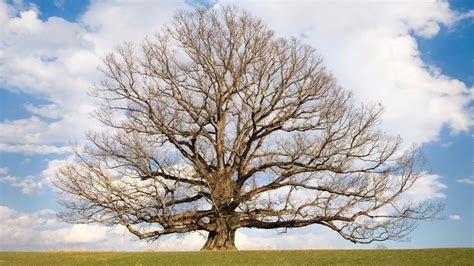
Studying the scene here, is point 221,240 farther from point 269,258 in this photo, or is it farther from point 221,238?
point 269,258

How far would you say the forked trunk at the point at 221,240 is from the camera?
25620mm

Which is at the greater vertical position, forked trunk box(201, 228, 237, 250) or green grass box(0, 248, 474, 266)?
forked trunk box(201, 228, 237, 250)

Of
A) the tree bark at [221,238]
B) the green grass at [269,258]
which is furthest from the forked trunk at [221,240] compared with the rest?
the green grass at [269,258]

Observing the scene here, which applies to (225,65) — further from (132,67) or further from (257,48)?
(132,67)

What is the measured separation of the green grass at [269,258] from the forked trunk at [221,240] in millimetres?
5994

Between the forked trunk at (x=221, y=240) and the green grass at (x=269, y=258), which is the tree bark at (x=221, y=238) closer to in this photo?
the forked trunk at (x=221, y=240)

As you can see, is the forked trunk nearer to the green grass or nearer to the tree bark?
the tree bark

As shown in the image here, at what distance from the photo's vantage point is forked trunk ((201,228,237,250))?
1009 inches

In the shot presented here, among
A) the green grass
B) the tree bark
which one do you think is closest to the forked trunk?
the tree bark

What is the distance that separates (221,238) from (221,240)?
0.09 m

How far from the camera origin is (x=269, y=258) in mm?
17906

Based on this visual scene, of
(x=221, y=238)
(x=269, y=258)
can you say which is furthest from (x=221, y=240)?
(x=269, y=258)

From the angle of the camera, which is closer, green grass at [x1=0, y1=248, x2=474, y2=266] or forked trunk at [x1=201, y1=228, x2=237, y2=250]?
green grass at [x1=0, y1=248, x2=474, y2=266]

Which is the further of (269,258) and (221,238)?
(221,238)
